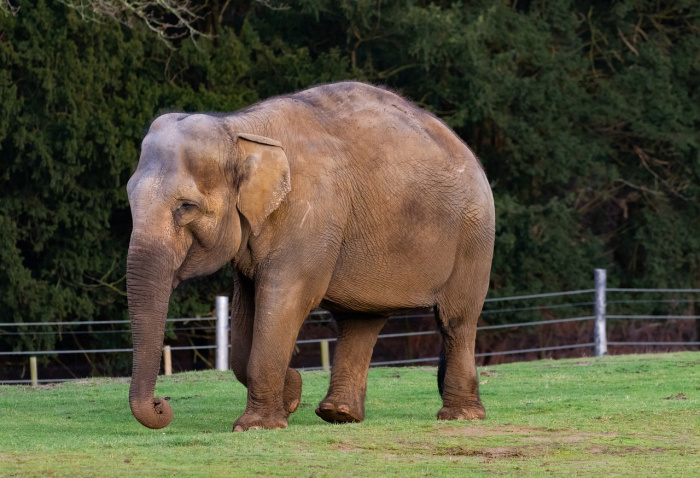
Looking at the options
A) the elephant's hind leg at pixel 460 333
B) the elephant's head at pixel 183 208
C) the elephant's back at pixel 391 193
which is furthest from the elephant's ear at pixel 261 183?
the elephant's hind leg at pixel 460 333

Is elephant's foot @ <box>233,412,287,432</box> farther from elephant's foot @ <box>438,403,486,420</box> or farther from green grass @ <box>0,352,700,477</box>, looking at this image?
elephant's foot @ <box>438,403,486,420</box>

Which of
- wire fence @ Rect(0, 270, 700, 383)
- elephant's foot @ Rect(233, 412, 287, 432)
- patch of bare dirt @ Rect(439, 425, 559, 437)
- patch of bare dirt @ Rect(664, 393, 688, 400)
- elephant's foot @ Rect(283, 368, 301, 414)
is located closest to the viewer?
patch of bare dirt @ Rect(439, 425, 559, 437)

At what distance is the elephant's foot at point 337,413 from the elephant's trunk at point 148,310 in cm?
153

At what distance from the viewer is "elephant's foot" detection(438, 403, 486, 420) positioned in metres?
10.1

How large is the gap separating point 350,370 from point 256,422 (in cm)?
134

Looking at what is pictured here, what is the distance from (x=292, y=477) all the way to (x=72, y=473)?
3.64 ft

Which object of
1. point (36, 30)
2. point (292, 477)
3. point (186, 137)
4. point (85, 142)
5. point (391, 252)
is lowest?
point (292, 477)

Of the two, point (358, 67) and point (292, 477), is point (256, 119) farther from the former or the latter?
point (358, 67)

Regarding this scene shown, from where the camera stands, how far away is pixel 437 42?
24125mm

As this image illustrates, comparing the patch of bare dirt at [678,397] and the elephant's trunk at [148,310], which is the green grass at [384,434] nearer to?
the patch of bare dirt at [678,397]

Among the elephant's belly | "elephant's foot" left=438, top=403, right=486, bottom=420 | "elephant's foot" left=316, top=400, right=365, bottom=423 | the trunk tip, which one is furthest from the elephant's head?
"elephant's foot" left=438, top=403, right=486, bottom=420

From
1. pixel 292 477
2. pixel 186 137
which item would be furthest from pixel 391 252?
pixel 292 477

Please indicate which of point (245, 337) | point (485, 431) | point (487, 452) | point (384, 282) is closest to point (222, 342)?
point (245, 337)

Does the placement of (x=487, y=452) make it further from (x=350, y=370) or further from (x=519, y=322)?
(x=519, y=322)
